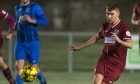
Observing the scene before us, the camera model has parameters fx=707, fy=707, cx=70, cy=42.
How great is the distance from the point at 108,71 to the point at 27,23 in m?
2.41

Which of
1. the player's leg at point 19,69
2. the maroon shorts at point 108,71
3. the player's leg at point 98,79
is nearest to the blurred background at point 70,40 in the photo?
the player's leg at point 19,69

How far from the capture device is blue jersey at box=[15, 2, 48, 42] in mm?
13527

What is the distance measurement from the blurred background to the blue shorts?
2.57 metres

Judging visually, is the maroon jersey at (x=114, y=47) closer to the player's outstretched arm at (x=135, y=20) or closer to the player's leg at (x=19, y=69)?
the player's leg at (x=19, y=69)

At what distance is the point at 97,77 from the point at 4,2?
27.3 metres

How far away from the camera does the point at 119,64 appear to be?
11.9 meters

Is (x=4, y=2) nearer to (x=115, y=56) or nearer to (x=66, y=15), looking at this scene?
(x=66, y=15)

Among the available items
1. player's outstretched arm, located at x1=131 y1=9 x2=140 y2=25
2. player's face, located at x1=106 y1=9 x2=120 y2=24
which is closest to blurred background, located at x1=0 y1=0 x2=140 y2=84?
player's outstretched arm, located at x1=131 y1=9 x2=140 y2=25

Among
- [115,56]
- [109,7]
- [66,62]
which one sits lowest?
[66,62]

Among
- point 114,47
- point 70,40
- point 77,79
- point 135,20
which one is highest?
point 135,20

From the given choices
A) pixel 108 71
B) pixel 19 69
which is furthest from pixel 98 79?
pixel 19 69

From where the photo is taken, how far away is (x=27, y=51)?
13797mm

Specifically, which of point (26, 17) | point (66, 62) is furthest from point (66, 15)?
point (26, 17)

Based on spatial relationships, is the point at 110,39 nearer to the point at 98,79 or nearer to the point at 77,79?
the point at 98,79
